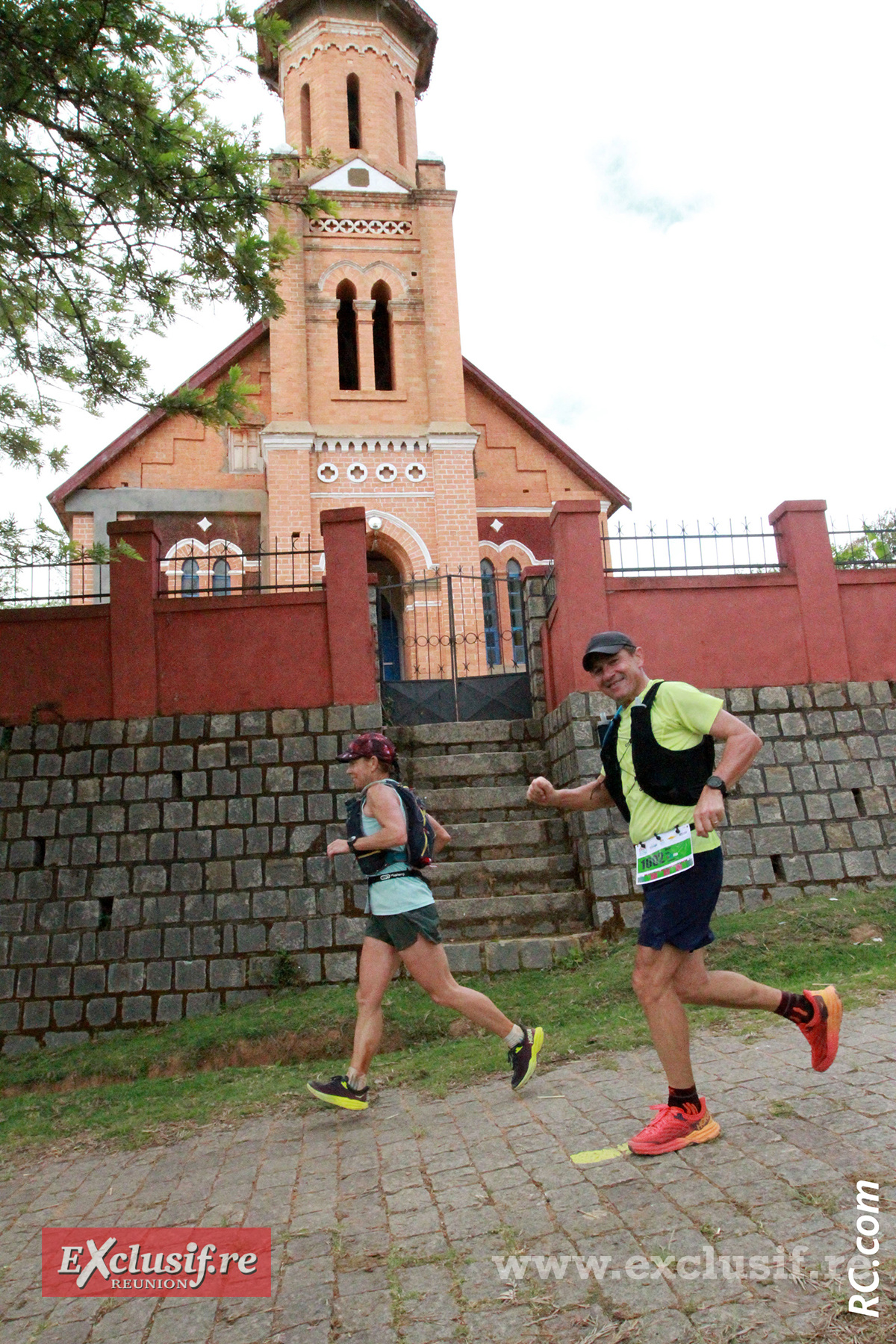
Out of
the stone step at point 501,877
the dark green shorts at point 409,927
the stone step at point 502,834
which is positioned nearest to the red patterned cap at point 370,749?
the dark green shorts at point 409,927

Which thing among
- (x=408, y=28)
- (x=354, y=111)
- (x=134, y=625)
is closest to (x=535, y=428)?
(x=354, y=111)

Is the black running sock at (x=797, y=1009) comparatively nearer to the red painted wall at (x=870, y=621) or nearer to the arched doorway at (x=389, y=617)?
the red painted wall at (x=870, y=621)

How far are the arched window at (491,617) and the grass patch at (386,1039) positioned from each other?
9.67m

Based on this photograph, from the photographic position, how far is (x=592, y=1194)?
10.5 ft

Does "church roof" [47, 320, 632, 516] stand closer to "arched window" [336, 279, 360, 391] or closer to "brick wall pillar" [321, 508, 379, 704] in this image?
"arched window" [336, 279, 360, 391]

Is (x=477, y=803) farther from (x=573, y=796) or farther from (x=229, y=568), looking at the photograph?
(x=229, y=568)

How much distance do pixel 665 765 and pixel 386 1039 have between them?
3811 mm

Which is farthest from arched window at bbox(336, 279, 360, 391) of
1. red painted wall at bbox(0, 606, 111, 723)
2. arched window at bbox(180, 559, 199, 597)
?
red painted wall at bbox(0, 606, 111, 723)

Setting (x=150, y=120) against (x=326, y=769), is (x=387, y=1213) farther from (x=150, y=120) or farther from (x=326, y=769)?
(x=150, y=120)

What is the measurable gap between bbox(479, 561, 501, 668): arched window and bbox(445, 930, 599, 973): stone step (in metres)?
9.36

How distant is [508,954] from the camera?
759 cm

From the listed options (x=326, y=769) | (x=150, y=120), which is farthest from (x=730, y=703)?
(x=150, y=120)

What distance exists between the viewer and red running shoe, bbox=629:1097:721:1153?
11.3 ft

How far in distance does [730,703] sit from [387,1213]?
20.9 feet
